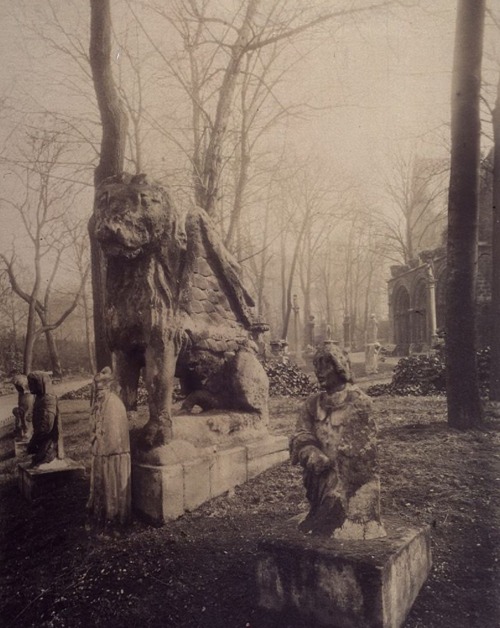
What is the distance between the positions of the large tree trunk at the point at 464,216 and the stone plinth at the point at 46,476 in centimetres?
467

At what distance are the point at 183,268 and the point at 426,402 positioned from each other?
626 cm

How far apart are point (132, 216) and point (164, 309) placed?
81 centimetres

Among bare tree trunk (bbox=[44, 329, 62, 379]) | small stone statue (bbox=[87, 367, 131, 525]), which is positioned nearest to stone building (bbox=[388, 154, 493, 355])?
small stone statue (bbox=[87, 367, 131, 525])

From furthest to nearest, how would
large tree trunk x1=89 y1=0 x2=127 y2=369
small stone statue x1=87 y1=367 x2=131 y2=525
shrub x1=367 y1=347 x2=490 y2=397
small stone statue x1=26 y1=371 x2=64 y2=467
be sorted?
shrub x1=367 y1=347 x2=490 y2=397
large tree trunk x1=89 y1=0 x2=127 y2=369
small stone statue x1=26 y1=371 x2=64 y2=467
small stone statue x1=87 y1=367 x2=131 y2=525

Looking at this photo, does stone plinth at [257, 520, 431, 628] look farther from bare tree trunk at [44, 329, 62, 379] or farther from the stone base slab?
bare tree trunk at [44, 329, 62, 379]

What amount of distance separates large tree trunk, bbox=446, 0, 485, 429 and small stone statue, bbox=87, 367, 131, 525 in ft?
14.5

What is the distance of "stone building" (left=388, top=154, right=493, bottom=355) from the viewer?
1808 centimetres

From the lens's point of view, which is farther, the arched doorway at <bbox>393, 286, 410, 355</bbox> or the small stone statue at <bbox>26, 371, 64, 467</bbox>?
the arched doorway at <bbox>393, 286, 410, 355</bbox>

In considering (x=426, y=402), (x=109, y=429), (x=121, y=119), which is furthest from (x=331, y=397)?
(x=426, y=402)

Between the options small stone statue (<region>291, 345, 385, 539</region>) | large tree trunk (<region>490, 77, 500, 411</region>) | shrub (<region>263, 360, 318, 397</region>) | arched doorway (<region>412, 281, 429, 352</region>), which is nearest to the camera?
small stone statue (<region>291, 345, 385, 539</region>)

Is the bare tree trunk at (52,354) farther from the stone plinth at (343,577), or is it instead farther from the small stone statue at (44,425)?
the stone plinth at (343,577)

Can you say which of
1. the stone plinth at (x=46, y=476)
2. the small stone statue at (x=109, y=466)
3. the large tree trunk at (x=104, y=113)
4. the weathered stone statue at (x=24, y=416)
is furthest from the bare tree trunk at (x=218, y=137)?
the small stone statue at (x=109, y=466)

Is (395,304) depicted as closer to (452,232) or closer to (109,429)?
(452,232)

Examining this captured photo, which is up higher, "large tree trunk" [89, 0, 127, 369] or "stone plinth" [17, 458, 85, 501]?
"large tree trunk" [89, 0, 127, 369]
